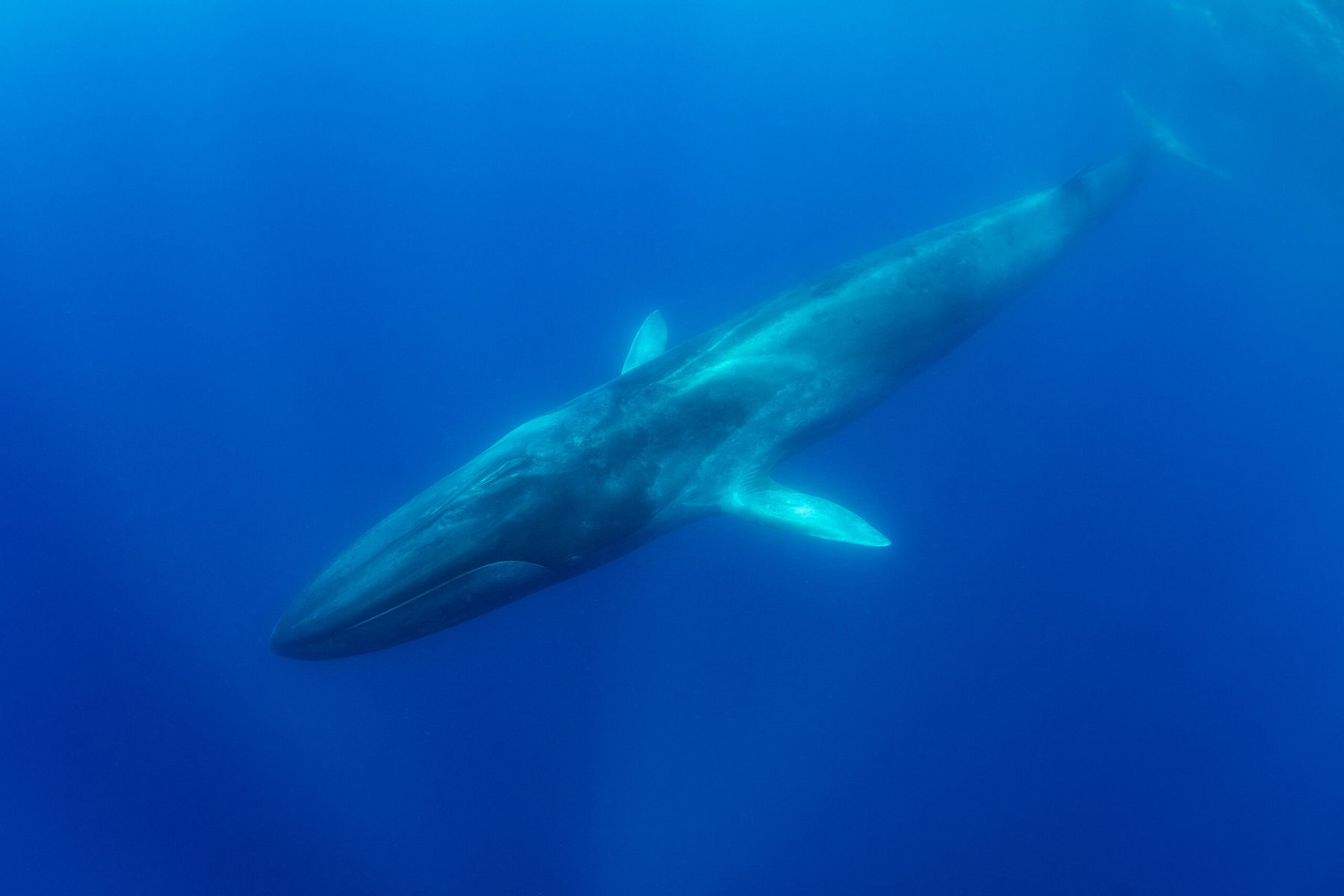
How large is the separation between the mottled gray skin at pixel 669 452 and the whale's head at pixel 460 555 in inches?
0.6

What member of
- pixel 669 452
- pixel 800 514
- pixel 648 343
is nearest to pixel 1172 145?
pixel 648 343

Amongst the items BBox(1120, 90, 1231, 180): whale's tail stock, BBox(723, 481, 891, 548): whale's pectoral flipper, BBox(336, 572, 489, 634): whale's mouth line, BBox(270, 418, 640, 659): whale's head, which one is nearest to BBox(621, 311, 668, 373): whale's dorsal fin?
BBox(723, 481, 891, 548): whale's pectoral flipper

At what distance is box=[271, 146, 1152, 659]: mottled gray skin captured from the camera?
695 centimetres

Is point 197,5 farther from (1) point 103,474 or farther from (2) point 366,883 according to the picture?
(2) point 366,883

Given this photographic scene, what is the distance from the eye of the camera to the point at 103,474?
11.6m

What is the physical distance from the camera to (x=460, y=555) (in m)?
6.86

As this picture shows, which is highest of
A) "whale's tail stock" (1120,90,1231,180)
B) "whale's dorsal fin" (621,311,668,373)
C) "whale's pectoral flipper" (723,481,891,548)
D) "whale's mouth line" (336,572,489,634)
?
"whale's tail stock" (1120,90,1231,180)

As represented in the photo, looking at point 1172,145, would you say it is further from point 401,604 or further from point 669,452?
point 401,604

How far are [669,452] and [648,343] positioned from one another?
272 centimetres

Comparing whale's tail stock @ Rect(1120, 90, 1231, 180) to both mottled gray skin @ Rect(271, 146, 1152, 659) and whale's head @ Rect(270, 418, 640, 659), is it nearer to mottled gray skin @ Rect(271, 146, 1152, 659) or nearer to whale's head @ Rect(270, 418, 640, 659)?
mottled gray skin @ Rect(271, 146, 1152, 659)

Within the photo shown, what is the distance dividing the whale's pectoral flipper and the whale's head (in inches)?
51.0

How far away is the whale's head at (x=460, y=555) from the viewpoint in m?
6.83

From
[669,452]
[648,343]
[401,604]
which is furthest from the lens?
[648,343]

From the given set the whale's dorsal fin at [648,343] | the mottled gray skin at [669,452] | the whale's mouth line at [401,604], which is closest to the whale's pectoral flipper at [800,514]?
the mottled gray skin at [669,452]
